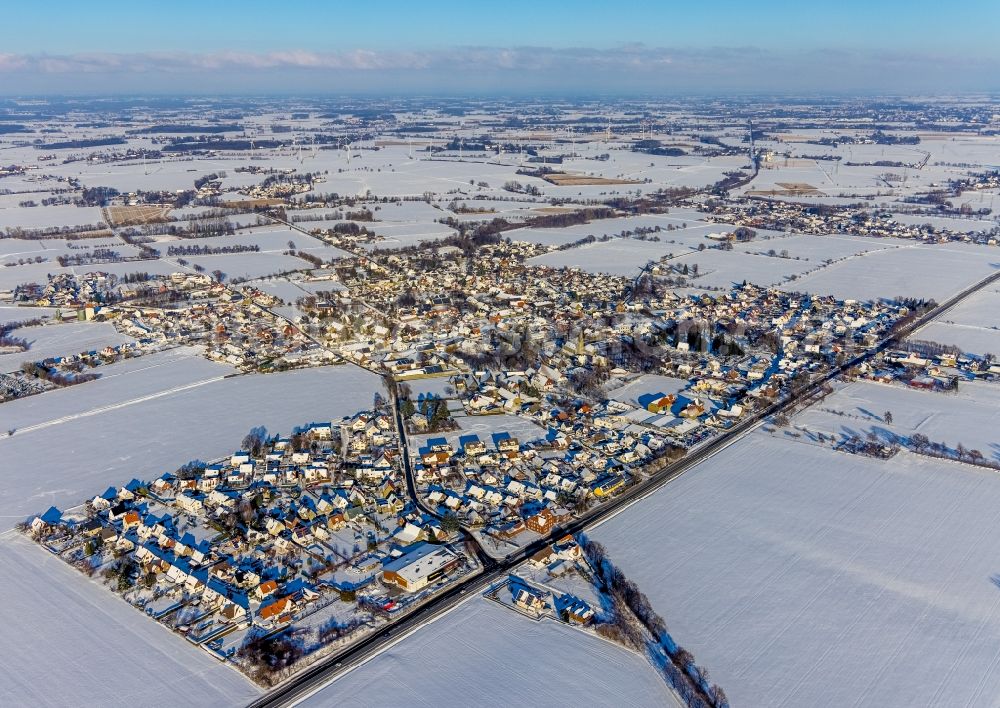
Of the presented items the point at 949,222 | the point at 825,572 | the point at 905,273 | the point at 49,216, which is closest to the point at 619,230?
the point at 905,273

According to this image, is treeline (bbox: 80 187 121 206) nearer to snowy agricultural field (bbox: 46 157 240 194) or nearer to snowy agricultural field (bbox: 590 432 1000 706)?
snowy agricultural field (bbox: 46 157 240 194)

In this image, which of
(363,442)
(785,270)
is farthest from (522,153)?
(363,442)

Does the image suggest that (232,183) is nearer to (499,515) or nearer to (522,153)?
(522,153)

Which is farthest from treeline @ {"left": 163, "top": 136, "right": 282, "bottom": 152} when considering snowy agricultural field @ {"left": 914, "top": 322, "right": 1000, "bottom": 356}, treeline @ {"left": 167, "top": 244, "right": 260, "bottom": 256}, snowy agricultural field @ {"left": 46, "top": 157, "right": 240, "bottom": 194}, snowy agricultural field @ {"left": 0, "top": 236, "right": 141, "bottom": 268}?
snowy agricultural field @ {"left": 914, "top": 322, "right": 1000, "bottom": 356}

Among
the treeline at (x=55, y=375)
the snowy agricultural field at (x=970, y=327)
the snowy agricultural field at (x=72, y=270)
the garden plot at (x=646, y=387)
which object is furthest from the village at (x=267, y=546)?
the snowy agricultural field at (x=72, y=270)

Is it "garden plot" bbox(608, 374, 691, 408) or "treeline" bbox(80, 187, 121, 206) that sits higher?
"treeline" bbox(80, 187, 121, 206)

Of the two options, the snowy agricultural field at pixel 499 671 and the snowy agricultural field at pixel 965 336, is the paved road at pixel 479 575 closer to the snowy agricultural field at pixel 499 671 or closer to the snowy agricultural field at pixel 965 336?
the snowy agricultural field at pixel 499 671
